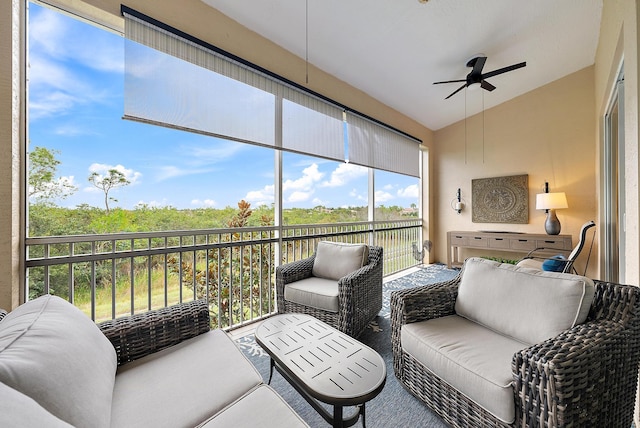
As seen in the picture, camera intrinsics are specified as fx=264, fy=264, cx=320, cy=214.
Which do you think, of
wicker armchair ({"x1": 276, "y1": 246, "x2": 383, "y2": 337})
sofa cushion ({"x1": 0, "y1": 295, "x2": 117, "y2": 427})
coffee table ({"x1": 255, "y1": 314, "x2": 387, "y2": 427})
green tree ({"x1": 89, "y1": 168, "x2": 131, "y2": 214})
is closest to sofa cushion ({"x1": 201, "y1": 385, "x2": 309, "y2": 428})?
coffee table ({"x1": 255, "y1": 314, "x2": 387, "y2": 427})

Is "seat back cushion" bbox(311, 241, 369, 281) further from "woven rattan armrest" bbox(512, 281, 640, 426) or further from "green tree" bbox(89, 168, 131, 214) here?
"green tree" bbox(89, 168, 131, 214)

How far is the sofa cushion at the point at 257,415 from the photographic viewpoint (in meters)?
0.88

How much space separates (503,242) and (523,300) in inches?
147

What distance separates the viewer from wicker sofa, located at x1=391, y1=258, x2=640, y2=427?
3.28 ft

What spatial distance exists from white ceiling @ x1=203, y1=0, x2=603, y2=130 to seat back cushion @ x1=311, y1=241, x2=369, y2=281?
217 cm

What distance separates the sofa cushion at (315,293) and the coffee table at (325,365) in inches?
20.6

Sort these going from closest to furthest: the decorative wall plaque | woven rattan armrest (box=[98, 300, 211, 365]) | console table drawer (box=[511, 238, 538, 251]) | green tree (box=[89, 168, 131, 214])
Result: woven rattan armrest (box=[98, 300, 211, 365]) → green tree (box=[89, 168, 131, 214]) → console table drawer (box=[511, 238, 538, 251]) → the decorative wall plaque

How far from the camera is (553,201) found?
405cm

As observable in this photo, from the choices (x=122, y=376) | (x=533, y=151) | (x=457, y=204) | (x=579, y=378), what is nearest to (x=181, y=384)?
(x=122, y=376)

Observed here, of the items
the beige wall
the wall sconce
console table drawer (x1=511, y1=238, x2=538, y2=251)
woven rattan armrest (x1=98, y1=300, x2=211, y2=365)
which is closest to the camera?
woven rattan armrest (x1=98, y1=300, x2=211, y2=365)

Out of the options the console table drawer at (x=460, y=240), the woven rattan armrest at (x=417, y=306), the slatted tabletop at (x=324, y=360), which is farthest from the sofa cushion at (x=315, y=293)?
the console table drawer at (x=460, y=240)

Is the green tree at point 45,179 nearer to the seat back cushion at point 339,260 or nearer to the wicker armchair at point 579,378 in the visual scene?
the seat back cushion at point 339,260

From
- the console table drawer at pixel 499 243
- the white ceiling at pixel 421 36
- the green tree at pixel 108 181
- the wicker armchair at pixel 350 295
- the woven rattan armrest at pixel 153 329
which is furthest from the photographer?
the console table drawer at pixel 499 243

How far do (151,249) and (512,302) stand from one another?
247 centimetres
